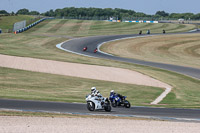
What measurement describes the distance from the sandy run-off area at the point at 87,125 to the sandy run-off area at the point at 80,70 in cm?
1858

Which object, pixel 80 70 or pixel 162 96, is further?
pixel 80 70

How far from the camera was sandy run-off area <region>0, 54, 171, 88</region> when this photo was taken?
37656 millimetres

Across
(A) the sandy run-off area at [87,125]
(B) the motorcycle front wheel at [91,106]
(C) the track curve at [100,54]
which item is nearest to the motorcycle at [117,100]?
(B) the motorcycle front wheel at [91,106]

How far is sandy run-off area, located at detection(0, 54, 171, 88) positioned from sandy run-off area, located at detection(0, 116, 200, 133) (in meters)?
18.6

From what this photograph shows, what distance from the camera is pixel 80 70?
4153cm

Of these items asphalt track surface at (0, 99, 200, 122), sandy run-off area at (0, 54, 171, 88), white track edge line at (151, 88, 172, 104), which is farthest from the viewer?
sandy run-off area at (0, 54, 171, 88)

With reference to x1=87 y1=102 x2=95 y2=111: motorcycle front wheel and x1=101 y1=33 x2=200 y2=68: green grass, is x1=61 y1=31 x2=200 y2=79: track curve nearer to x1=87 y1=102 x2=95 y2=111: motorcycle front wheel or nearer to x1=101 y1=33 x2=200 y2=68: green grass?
x1=101 y1=33 x2=200 y2=68: green grass

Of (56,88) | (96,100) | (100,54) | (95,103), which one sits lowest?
(100,54)

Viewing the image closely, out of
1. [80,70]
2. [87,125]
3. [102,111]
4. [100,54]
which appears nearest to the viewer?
[87,125]

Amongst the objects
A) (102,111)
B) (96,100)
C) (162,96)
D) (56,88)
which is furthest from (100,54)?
(96,100)

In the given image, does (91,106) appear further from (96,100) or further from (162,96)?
(162,96)

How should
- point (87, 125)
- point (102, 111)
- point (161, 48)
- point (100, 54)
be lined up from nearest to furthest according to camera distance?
1. point (87, 125)
2. point (102, 111)
3. point (100, 54)
4. point (161, 48)

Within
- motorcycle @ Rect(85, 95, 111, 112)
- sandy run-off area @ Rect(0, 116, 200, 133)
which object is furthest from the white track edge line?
sandy run-off area @ Rect(0, 116, 200, 133)

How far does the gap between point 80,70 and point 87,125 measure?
25.5 m
